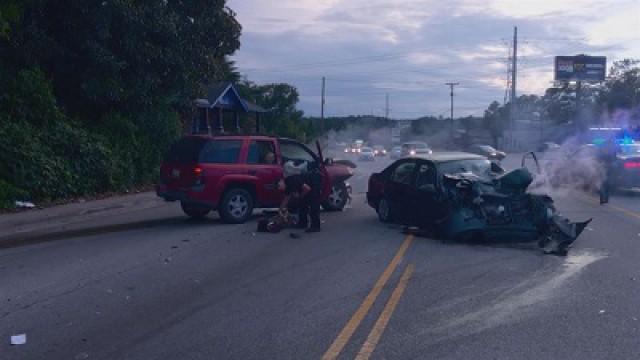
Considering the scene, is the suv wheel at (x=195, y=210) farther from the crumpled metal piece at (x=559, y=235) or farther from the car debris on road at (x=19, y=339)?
the car debris on road at (x=19, y=339)

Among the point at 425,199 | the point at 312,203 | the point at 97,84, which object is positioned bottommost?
the point at 312,203

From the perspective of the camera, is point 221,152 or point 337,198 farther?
point 337,198

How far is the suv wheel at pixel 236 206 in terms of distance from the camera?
1739 centimetres

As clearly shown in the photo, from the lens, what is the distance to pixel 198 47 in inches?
1094

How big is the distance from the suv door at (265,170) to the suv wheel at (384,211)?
1995 mm

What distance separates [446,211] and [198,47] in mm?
14794

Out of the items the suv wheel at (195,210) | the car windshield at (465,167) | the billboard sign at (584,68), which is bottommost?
the suv wheel at (195,210)

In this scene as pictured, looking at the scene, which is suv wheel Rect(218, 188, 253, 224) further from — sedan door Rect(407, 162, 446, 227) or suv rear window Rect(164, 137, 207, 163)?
sedan door Rect(407, 162, 446, 227)

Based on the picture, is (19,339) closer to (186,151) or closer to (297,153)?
(186,151)

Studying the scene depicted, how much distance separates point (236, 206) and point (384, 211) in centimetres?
295

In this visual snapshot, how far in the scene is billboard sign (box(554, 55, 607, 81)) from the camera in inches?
3182

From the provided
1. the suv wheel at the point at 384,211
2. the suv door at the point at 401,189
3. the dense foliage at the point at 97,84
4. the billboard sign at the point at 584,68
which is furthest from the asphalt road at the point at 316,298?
the billboard sign at the point at 584,68

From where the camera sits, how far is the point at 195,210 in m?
18.5

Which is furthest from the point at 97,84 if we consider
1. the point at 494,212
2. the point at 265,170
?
the point at 494,212
